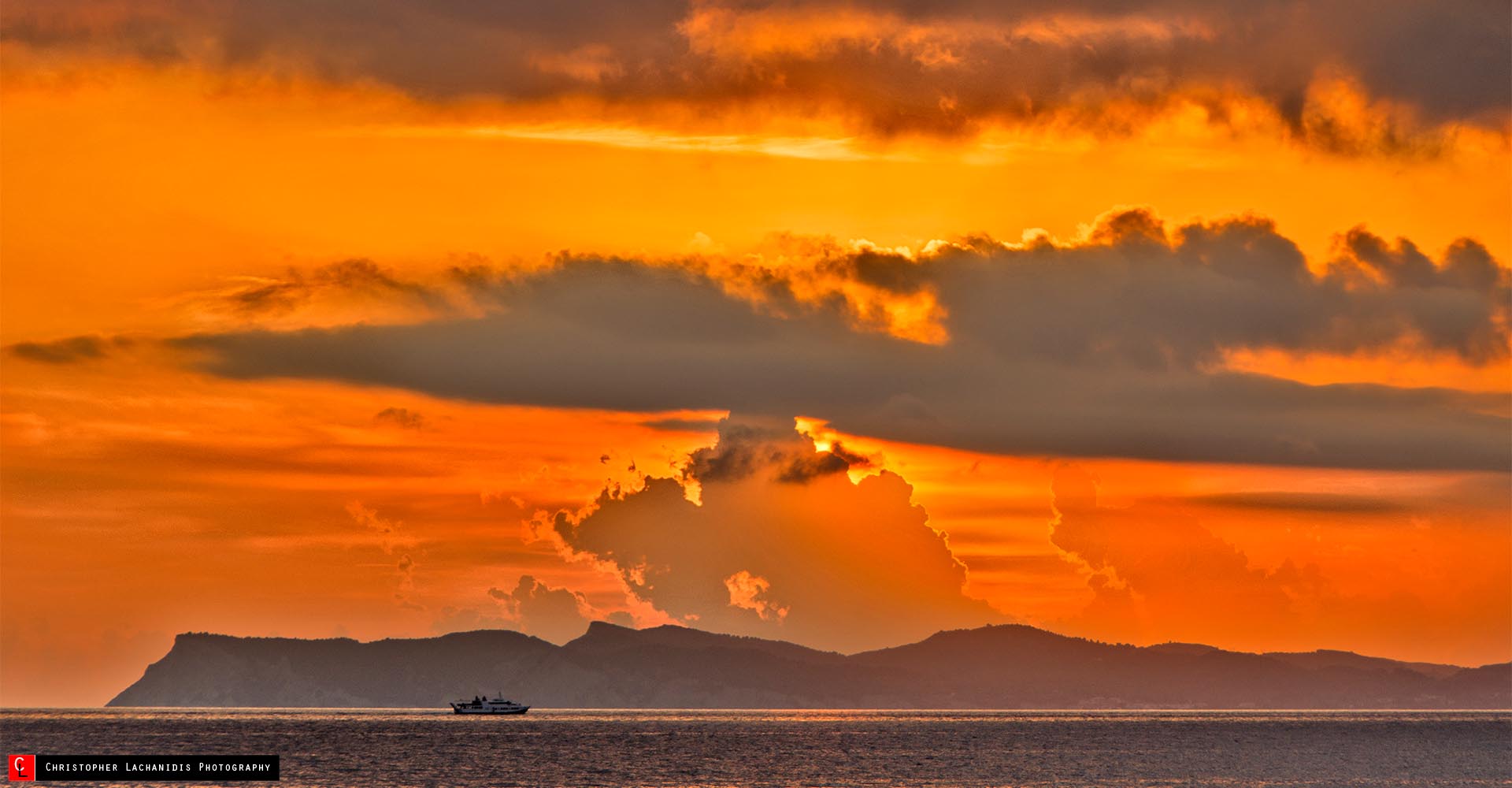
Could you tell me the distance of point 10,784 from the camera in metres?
192

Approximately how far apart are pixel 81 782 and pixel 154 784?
8.29m

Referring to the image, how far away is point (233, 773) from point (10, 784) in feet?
82.4

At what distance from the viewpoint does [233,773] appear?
19750 centimetres

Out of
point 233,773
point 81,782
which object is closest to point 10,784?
point 81,782

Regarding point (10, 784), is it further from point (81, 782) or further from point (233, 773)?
point (233, 773)

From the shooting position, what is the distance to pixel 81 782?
196500 millimetres

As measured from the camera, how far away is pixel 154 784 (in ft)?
650

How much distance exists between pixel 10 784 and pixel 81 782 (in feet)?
26.3

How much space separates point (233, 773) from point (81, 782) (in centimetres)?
1798

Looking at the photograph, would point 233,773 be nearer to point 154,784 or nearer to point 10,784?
point 154,784

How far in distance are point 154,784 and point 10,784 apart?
629 inches

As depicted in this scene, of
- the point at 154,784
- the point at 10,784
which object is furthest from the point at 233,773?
the point at 10,784
